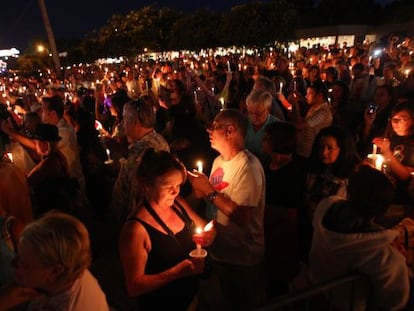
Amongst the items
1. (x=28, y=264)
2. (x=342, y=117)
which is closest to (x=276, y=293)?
(x=28, y=264)

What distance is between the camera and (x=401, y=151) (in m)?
3.76

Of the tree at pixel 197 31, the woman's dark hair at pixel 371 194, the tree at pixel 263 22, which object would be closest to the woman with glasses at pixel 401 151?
the woman's dark hair at pixel 371 194

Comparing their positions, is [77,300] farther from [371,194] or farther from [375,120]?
[375,120]

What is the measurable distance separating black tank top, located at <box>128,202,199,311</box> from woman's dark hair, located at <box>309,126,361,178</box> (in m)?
1.53

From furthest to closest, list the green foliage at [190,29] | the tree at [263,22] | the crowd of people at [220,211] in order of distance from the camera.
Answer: the green foliage at [190,29]
the tree at [263,22]
the crowd of people at [220,211]

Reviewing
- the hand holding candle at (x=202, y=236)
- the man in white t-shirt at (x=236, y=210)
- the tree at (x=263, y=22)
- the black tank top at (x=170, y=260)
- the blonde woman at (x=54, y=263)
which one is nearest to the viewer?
the blonde woman at (x=54, y=263)

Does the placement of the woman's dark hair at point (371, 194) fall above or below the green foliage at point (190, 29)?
below

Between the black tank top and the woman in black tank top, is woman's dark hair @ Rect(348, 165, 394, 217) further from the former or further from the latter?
the black tank top

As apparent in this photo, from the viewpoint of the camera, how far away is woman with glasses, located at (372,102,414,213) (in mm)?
3539

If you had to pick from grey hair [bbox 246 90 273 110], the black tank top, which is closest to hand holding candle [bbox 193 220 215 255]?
the black tank top

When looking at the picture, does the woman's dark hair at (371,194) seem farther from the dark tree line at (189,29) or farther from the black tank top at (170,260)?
the dark tree line at (189,29)

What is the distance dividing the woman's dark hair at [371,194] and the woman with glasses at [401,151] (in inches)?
61.0

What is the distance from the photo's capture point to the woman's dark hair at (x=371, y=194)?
214 cm

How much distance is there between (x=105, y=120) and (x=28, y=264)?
6343 mm
